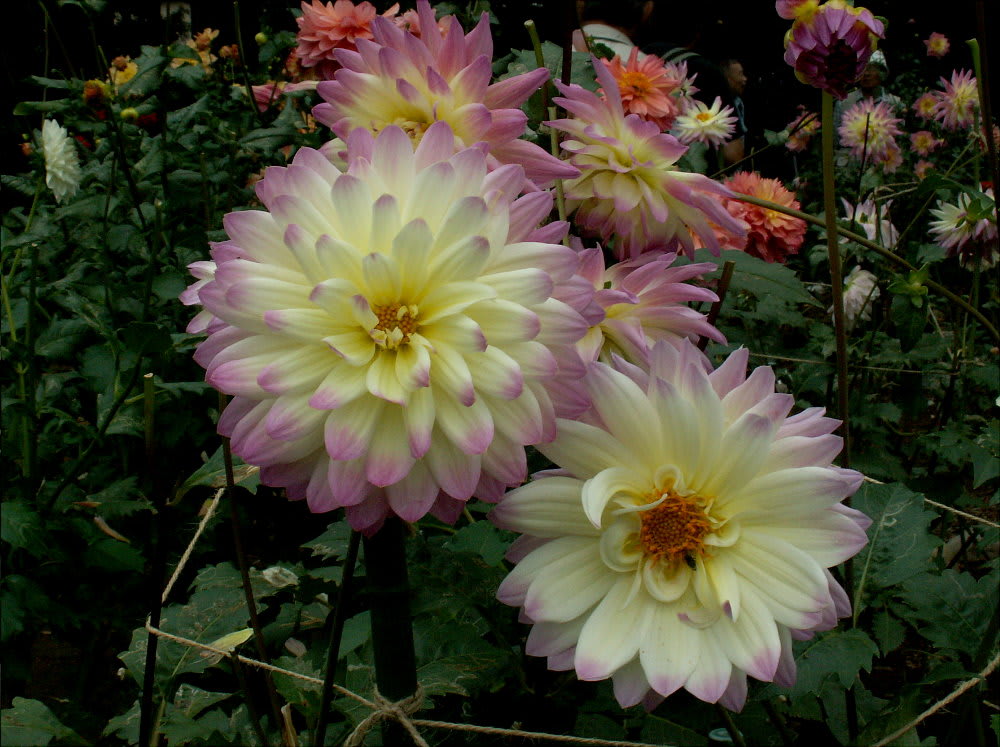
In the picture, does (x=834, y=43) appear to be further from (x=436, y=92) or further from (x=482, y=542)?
(x=482, y=542)

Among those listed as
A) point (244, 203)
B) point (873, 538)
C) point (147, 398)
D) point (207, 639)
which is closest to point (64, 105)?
point (244, 203)

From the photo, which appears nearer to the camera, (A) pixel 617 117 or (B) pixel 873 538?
(A) pixel 617 117

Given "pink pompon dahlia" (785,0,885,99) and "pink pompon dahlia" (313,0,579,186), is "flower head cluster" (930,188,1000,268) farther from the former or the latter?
"pink pompon dahlia" (313,0,579,186)

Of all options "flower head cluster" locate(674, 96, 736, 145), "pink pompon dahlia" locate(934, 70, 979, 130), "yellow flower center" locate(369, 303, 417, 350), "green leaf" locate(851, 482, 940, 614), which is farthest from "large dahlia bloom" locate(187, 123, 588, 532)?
"pink pompon dahlia" locate(934, 70, 979, 130)

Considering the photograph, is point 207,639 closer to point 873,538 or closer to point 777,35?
point 873,538

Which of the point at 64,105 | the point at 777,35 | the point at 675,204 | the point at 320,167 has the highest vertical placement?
the point at 320,167

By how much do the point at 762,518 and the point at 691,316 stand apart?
18cm

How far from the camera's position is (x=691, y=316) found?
2.35 ft

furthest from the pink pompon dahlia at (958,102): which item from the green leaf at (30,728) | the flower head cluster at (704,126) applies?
the green leaf at (30,728)

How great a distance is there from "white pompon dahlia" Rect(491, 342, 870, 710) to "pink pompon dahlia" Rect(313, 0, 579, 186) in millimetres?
187

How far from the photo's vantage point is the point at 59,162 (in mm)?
1874

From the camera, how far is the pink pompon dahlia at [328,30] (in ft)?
4.93

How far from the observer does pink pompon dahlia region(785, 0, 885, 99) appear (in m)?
0.77

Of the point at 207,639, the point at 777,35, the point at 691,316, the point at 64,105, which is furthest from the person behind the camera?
the point at 777,35
